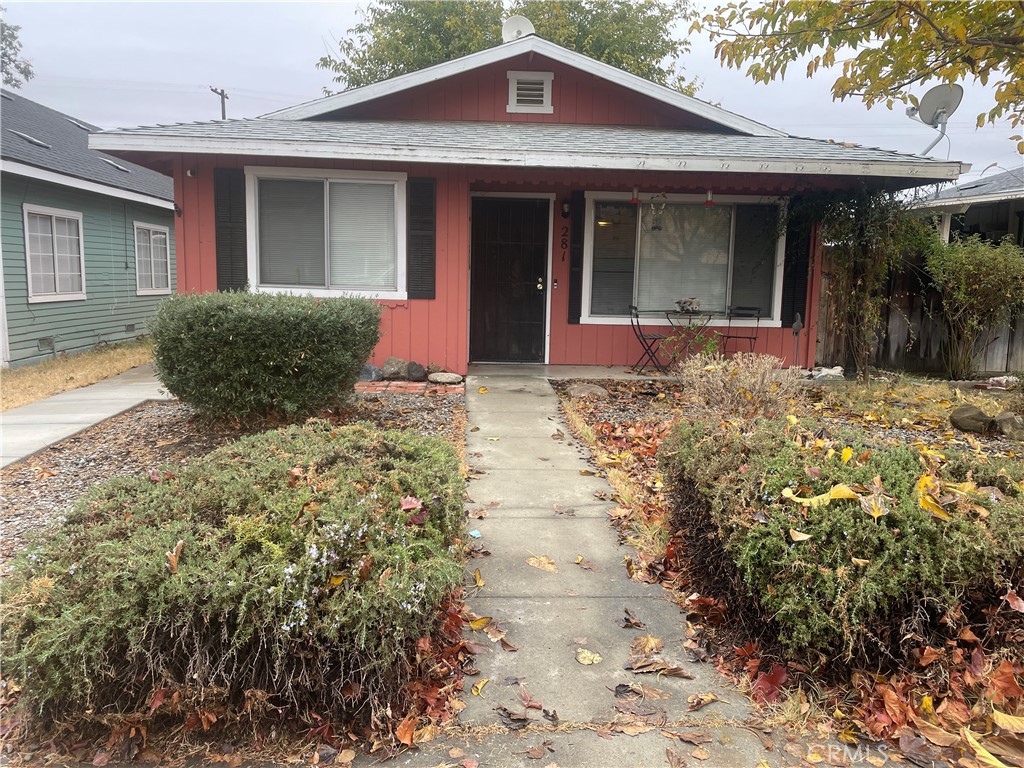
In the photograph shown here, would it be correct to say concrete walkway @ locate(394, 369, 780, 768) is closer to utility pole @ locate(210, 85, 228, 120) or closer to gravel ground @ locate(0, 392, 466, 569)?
gravel ground @ locate(0, 392, 466, 569)

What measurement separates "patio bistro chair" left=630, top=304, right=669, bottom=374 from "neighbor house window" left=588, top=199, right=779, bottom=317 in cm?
16

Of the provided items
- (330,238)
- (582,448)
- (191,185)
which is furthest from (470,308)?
(582,448)

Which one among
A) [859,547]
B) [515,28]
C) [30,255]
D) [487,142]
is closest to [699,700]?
[859,547]

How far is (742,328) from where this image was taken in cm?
944

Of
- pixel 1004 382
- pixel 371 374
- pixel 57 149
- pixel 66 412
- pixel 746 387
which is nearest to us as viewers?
pixel 746 387

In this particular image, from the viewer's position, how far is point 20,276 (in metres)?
10.4

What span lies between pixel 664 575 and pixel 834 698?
3.59 ft

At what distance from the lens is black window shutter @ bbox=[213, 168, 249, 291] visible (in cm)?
829

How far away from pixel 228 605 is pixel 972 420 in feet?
21.8

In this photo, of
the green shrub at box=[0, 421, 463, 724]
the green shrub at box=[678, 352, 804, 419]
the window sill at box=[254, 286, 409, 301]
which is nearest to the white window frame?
the window sill at box=[254, 286, 409, 301]

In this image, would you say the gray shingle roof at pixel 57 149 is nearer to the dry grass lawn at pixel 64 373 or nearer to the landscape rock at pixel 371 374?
the dry grass lawn at pixel 64 373

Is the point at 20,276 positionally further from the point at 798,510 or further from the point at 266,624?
the point at 798,510

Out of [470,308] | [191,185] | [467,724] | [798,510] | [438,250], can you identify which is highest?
[191,185]

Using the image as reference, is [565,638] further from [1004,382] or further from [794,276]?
[1004,382]
